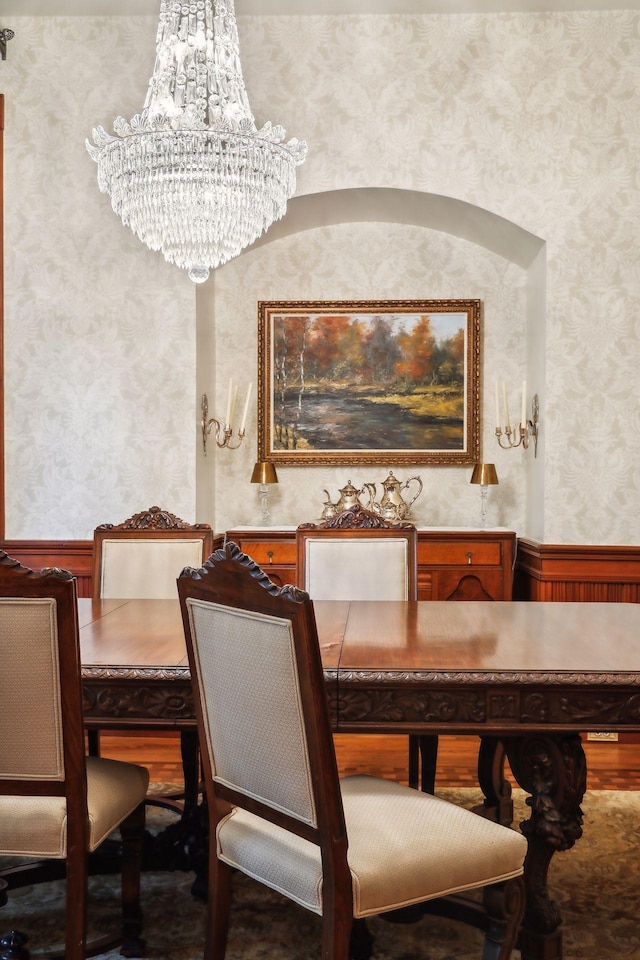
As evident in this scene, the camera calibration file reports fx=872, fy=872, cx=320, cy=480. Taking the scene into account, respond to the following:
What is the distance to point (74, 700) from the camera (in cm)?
179

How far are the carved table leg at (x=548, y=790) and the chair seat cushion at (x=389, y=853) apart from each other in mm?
221

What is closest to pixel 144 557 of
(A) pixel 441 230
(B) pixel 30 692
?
(B) pixel 30 692

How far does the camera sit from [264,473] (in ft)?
15.8

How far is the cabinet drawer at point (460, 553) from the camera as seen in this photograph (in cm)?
452

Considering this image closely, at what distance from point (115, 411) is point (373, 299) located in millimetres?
1635

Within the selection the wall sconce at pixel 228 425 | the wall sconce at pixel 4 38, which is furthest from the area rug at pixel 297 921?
the wall sconce at pixel 4 38

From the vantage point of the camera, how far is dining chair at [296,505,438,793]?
123 inches

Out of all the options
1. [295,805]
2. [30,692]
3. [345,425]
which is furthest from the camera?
[345,425]

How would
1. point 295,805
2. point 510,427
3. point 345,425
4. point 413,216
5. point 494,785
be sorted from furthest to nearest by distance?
point 345,425 → point 510,427 → point 413,216 → point 494,785 → point 295,805

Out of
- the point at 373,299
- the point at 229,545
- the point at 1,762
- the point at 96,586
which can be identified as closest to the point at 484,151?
the point at 373,299

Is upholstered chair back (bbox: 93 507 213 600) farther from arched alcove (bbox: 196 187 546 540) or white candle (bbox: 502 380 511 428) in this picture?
white candle (bbox: 502 380 511 428)

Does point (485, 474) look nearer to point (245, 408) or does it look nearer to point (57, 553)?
point (245, 408)

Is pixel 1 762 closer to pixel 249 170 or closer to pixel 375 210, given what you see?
pixel 249 170

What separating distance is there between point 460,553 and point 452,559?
0.05 metres
